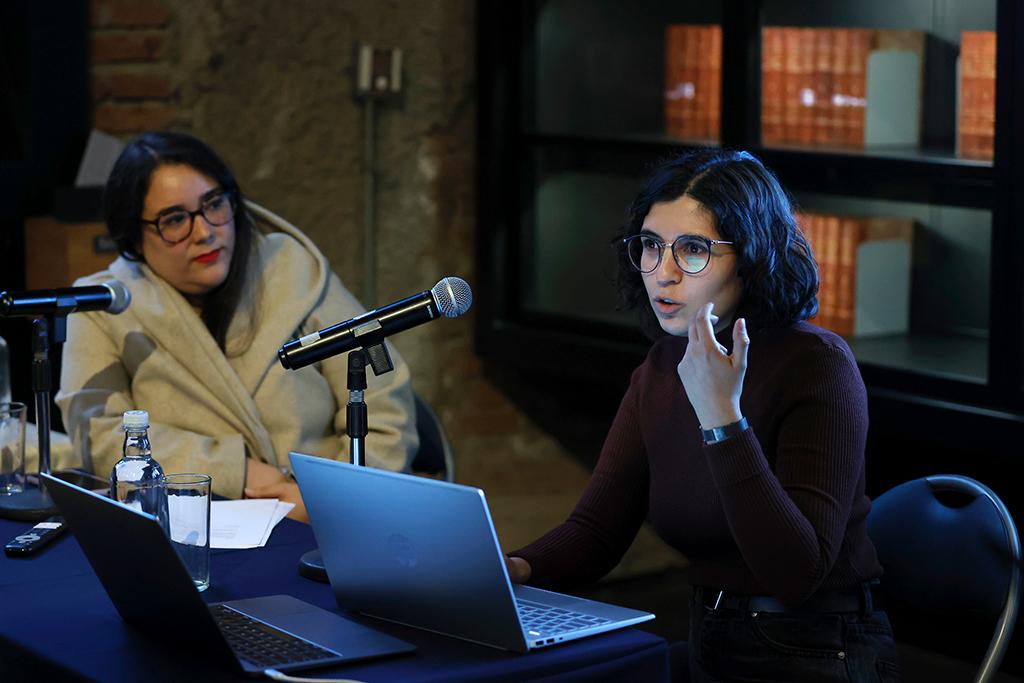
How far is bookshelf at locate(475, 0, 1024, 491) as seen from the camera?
10.4ft

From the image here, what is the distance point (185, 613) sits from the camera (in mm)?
1517

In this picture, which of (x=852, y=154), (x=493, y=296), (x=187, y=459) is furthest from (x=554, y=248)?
(x=187, y=459)

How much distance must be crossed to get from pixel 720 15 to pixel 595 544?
2248mm

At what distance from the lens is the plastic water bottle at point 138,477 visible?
6.01 ft

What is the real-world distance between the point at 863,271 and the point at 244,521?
1978 millimetres

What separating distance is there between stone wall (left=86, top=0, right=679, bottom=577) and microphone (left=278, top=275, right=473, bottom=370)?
6.95 ft

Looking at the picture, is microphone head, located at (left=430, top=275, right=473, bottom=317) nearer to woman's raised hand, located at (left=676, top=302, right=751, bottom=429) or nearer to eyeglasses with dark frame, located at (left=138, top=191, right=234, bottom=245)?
woman's raised hand, located at (left=676, top=302, right=751, bottom=429)

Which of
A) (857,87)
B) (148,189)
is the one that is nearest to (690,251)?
(148,189)

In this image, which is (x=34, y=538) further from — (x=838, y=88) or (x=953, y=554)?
(x=838, y=88)

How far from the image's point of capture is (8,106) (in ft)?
12.3

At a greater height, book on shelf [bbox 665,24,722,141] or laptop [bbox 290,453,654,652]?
book on shelf [bbox 665,24,722,141]

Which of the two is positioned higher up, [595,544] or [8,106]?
[8,106]

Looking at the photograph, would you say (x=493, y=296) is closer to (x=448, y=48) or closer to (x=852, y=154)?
(x=448, y=48)

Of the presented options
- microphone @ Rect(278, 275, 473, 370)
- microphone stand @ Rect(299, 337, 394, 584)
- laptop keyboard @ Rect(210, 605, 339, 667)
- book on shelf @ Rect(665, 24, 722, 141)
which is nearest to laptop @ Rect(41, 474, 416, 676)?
laptop keyboard @ Rect(210, 605, 339, 667)
